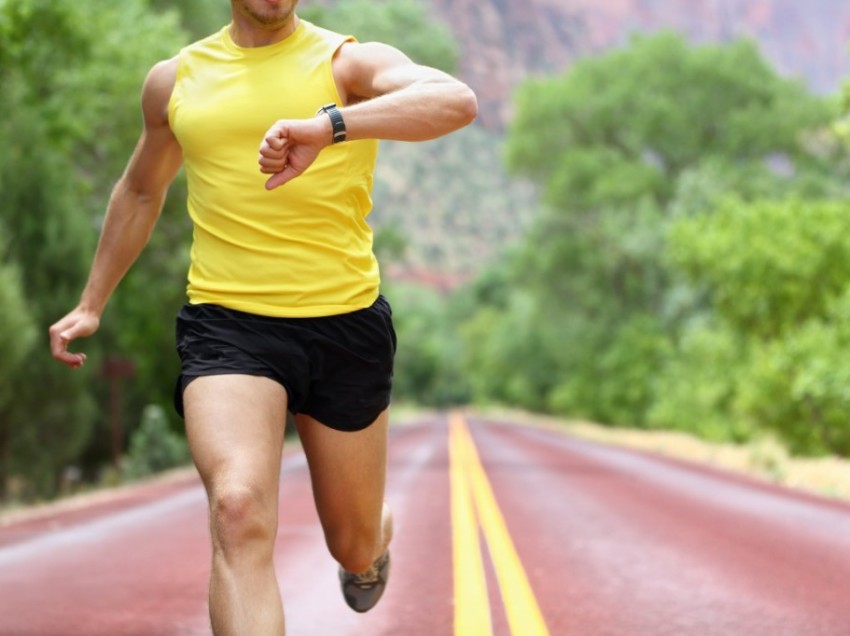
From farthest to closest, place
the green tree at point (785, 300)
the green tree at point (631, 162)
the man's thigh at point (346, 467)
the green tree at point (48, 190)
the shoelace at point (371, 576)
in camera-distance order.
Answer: the green tree at point (631, 162)
the green tree at point (785, 300)
the green tree at point (48, 190)
the shoelace at point (371, 576)
the man's thigh at point (346, 467)

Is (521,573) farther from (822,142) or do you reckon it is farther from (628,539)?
(822,142)

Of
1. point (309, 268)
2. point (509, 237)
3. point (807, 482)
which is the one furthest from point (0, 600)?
point (509, 237)

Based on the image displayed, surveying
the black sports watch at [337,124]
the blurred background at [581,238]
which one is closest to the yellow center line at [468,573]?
the black sports watch at [337,124]

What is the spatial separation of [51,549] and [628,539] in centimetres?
400

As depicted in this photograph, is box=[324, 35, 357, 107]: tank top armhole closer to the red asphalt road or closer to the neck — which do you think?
the neck

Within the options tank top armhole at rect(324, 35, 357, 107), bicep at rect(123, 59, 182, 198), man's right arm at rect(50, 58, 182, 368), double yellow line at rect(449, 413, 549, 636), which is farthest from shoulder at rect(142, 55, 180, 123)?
double yellow line at rect(449, 413, 549, 636)

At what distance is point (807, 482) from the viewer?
57.4 ft

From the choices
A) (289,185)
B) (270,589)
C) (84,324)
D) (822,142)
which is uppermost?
(822,142)

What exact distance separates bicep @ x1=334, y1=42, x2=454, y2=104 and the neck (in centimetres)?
16

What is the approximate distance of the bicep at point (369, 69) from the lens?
3857mm

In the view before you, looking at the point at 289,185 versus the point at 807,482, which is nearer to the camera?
the point at 289,185

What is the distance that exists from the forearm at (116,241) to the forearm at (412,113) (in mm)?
1195

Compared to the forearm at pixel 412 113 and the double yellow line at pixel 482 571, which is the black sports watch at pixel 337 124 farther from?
the double yellow line at pixel 482 571

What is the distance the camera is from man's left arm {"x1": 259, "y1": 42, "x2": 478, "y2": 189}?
3.43 m
